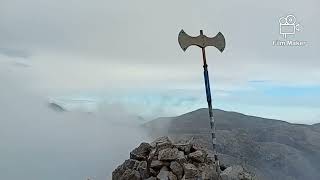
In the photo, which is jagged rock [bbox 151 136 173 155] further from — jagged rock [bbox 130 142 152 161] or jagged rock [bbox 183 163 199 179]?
jagged rock [bbox 183 163 199 179]

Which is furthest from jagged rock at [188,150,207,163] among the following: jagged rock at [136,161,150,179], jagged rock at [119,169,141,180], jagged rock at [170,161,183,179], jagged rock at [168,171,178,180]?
jagged rock at [119,169,141,180]

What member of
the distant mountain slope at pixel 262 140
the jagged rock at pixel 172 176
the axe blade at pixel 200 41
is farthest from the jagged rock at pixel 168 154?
the distant mountain slope at pixel 262 140

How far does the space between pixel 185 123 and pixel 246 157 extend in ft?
224

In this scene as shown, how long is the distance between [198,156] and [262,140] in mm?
135789

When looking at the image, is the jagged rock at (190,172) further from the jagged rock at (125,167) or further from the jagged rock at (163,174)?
the jagged rock at (125,167)

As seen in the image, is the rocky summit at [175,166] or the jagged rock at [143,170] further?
the jagged rock at [143,170]

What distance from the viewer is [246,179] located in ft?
42.3

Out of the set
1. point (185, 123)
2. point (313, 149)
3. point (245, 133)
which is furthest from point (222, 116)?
point (313, 149)

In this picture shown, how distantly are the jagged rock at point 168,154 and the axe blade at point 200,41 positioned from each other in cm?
285

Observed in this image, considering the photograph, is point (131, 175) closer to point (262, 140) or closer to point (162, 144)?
point (162, 144)

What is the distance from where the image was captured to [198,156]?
13070 mm

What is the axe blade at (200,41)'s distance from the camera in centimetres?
1209

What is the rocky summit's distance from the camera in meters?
12.6

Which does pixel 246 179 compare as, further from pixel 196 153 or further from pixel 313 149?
pixel 313 149
